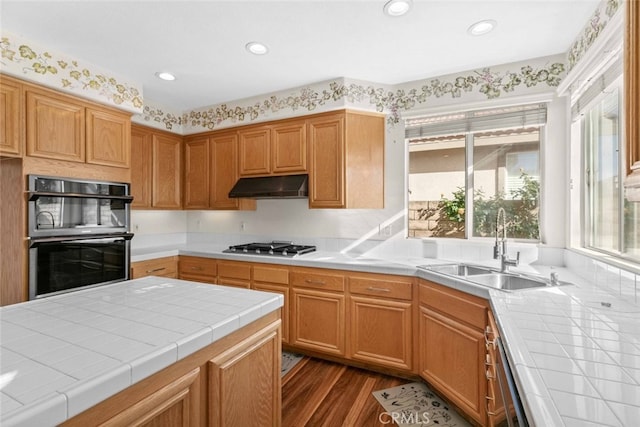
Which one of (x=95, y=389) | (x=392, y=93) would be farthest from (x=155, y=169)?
(x=95, y=389)

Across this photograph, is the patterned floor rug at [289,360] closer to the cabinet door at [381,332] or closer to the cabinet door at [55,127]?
the cabinet door at [381,332]

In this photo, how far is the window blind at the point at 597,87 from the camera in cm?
169

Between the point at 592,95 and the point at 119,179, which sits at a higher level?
the point at 592,95

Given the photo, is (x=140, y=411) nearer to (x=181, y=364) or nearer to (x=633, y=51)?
(x=181, y=364)

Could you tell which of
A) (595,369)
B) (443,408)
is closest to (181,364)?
(595,369)

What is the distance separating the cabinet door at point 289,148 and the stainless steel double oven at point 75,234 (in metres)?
1.44

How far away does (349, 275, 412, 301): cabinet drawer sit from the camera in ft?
7.79

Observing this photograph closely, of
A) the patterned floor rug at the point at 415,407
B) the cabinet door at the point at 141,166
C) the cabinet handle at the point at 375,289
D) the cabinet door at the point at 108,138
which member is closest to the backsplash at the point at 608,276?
the patterned floor rug at the point at 415,407

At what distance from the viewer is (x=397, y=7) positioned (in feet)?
6.04

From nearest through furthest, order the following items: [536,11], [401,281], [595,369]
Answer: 1. [595,369]
2. [536,11]
3. [401,281]

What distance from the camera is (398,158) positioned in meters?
3.00

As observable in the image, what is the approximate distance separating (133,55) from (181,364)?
2.50 meters

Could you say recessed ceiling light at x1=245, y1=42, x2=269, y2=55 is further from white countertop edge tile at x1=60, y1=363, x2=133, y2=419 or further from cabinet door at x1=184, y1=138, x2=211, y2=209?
white countertop edge tile at x1=60, y1=363, x2=133, y2=419

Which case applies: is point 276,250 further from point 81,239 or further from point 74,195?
point 74,195
